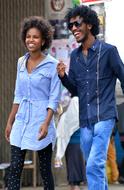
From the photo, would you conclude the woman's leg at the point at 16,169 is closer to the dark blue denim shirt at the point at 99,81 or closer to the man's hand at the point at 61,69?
the dark blue denim shirt at the point at 99,81

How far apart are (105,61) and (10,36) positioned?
2.41 metres

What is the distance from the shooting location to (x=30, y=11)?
255 inches

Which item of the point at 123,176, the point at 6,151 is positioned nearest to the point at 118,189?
the point at 123,176

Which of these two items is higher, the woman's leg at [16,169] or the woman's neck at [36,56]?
the woman's neck at [36,56]

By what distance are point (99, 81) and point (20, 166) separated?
3.32ft

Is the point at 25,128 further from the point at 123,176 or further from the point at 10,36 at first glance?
the point at 123,176

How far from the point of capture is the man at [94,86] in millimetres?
4328

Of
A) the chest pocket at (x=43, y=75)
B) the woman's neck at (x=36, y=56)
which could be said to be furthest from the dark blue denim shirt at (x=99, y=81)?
the woman's neck at (x=36, y=56)

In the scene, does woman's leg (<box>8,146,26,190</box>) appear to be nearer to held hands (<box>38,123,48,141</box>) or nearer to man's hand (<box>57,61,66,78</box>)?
held hands (<box>38,123,48,141</box>)

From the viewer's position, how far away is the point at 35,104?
177 inches

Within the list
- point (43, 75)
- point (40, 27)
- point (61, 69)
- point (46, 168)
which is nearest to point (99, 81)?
point (61, 69)

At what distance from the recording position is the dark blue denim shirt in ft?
14.4

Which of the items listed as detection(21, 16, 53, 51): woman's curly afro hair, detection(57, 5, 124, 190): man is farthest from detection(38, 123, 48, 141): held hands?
detection(21, 16, 53, 51): woman's curly afro hair

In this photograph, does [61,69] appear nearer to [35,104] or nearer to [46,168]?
[35,104]
